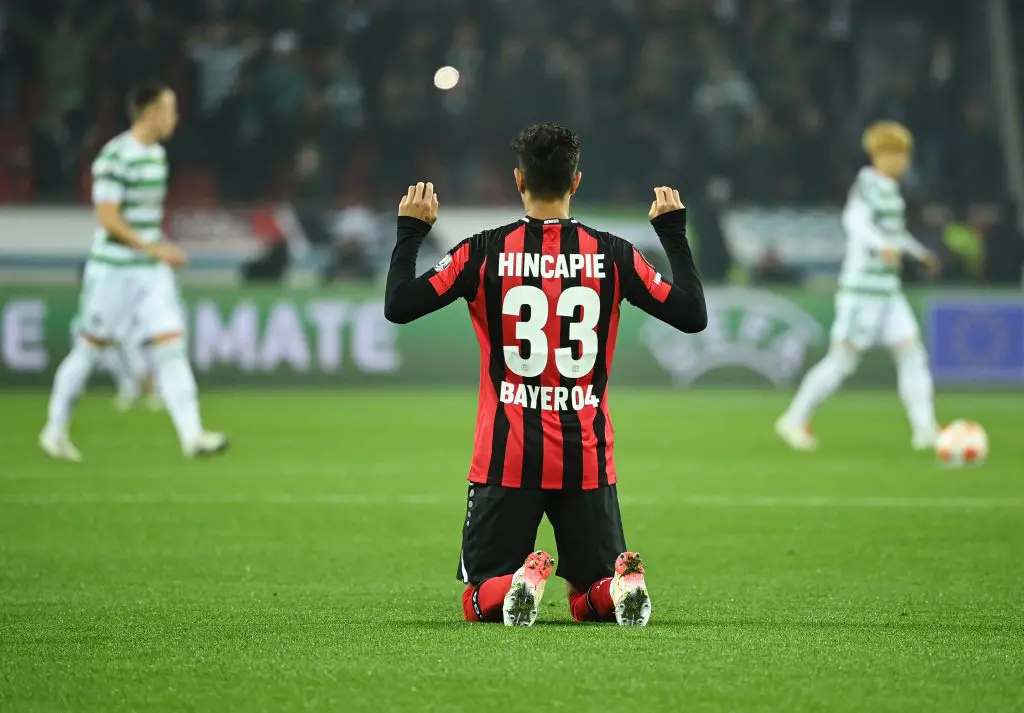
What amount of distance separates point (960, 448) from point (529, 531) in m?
6.20

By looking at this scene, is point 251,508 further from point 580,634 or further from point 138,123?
point 580,634

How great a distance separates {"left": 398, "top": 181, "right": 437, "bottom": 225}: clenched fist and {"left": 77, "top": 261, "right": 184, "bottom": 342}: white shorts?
17.4ft

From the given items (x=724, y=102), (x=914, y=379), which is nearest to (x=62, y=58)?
(x=724, y=102)

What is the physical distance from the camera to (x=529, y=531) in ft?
17.0

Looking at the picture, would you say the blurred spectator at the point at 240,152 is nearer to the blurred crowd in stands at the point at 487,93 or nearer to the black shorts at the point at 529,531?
the blurred crowd in stands at the point at 487,93

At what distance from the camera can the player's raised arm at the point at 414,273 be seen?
504 centimetres

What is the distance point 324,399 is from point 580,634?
12.4 m

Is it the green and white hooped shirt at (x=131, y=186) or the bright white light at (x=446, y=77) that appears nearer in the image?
the green and white hooped shirt at (x=131, y=186)

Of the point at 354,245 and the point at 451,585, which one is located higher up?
the point at 354,245

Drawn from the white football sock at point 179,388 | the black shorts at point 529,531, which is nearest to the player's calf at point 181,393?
the white football sock at point 179,388

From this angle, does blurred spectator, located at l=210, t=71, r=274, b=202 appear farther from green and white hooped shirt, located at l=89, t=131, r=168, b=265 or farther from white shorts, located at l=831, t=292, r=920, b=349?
white shorts, located at l=831, t=292, r=920, b=349

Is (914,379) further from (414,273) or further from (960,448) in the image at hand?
(414,273)

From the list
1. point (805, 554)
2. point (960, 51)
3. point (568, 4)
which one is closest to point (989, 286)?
point (960, 51)

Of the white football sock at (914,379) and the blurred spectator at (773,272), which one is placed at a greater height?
the blurred spectator at (773,272)
